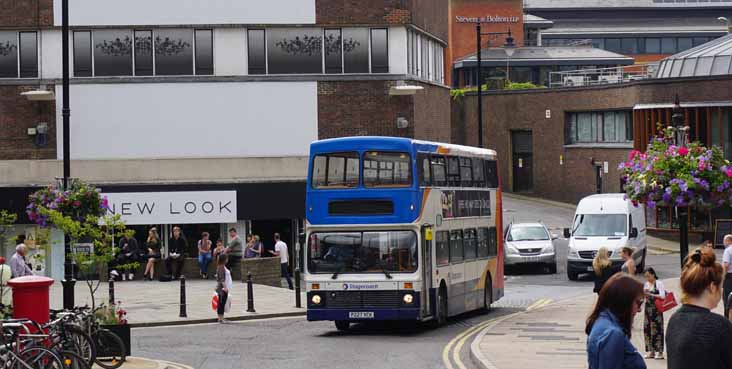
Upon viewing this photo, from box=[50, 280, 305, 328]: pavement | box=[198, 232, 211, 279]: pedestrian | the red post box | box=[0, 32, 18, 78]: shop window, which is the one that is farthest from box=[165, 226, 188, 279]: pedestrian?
the red post box

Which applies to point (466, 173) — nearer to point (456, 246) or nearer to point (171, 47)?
point (456, 246)

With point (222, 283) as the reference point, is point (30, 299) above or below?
above

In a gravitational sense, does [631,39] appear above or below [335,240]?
above

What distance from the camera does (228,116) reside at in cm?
4472

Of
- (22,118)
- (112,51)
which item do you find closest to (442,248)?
(112,51)

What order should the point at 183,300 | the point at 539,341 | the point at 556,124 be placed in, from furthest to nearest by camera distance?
the point at 556,124 → the point at 183,300 → the point at 539,341

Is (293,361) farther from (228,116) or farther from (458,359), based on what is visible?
(228,116)

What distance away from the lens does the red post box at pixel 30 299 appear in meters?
17.9

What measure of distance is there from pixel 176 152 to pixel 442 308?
1964 centimetres

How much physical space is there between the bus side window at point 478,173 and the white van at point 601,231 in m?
10.9

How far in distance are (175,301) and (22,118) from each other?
13.3m

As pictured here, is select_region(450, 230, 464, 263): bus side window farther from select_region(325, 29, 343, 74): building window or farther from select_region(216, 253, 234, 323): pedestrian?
select_region(325, 29, 343, 74): building window

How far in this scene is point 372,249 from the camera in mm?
24766

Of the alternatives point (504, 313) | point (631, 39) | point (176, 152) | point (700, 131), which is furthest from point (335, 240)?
point (631, 39)
